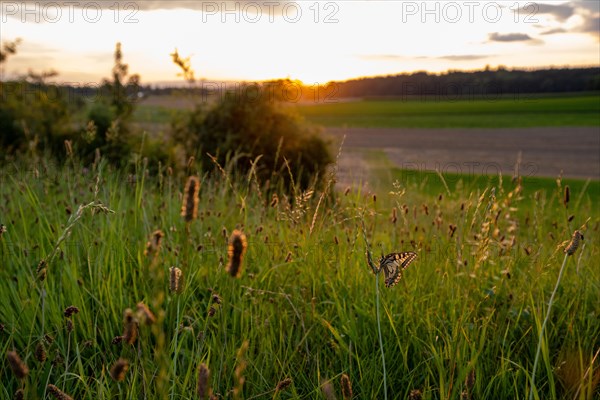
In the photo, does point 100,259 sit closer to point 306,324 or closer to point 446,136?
point 306,324

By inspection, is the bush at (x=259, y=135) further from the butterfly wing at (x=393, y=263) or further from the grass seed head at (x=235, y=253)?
the grass seed head at (x=235, y=253)

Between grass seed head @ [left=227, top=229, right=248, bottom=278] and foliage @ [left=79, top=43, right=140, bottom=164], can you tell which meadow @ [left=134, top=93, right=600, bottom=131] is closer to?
foliage @ [left=79, top=43, right=140, bottom=164]

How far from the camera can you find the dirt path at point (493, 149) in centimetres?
1720

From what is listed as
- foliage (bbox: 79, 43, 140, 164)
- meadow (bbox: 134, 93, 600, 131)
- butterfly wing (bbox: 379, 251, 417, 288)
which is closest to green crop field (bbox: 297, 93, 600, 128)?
meadow (bbox: 134, 93, 600, 131)

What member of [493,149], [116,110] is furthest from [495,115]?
[116,110]

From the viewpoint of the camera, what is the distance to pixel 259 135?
361 inches

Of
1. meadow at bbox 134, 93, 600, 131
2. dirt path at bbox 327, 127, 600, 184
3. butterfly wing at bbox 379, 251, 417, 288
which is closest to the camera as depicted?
butterfly wing at bbox 379, 251, 417, 288

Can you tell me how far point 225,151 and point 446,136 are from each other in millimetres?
Answer: 24239

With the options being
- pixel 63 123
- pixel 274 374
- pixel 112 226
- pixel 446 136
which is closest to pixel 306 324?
pixel 274 374

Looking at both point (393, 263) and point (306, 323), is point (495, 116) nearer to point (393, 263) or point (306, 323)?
point (306, 323)

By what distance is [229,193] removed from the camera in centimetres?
753

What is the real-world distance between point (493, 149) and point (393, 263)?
23293mm

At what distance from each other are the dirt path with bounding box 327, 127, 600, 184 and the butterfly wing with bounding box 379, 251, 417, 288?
37.7ft

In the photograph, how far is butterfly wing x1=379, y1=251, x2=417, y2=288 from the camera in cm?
217
